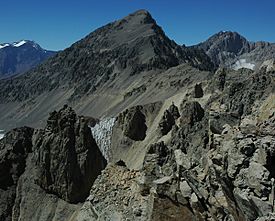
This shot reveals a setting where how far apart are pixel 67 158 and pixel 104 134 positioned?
22.4m

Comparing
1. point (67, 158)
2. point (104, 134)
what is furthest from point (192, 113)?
point (104, 134)

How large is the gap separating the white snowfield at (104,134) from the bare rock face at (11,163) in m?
13.9

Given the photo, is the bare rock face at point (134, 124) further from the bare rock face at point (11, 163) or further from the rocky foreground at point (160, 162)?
the bare rock face at point (11, 163)

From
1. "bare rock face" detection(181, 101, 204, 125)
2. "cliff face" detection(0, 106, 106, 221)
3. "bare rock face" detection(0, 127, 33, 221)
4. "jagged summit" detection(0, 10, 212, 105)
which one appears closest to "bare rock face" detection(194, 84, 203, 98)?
"bare rock face" detection(181, 101, 204, 125)

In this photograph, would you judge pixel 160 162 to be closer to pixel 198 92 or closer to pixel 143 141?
pixel 143 141

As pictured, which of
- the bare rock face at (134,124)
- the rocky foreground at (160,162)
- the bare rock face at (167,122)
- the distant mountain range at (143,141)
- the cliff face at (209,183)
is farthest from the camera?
the bare rock face at (134,124)

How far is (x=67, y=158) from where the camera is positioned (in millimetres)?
72562

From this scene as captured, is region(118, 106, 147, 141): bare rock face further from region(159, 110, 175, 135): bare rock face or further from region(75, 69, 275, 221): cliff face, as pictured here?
region(75, 69, 275, 221): cliff face

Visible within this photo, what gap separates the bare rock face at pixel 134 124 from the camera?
88.8m

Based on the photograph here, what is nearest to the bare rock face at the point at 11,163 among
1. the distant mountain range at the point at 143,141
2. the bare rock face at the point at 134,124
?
the distant mountain range at the point at 143,141

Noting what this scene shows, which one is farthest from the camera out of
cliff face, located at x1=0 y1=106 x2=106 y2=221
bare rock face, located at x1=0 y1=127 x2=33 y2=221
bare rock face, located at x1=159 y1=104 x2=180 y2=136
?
bare rock face, located at x1=159 y1=104 x2=180 y2=136

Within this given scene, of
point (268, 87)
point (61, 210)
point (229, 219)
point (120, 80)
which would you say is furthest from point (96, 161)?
point (120, 80)

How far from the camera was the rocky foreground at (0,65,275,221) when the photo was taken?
13102mm

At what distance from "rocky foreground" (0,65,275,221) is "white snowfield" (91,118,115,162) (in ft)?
1.28
